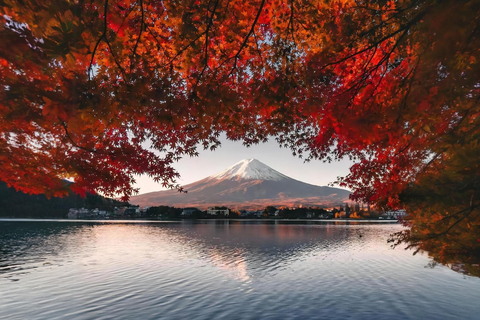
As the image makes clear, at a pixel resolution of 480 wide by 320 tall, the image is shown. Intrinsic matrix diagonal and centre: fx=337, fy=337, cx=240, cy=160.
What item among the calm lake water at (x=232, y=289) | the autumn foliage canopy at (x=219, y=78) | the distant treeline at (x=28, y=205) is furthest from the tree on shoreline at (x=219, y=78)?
the distant treeline at (x=28, y=205)

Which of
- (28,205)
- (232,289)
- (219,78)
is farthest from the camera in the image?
(28,205)

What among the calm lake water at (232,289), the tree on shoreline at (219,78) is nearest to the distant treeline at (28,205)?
the calm lake water at (232,289)

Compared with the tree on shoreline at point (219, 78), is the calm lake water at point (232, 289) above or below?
below

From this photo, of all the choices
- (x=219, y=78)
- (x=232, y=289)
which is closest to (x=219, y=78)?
(x=219, y=78)

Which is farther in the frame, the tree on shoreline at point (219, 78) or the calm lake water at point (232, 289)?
the calm lake water at point (232, 289)

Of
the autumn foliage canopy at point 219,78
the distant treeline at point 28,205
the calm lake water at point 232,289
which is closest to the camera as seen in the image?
the autumn foliage canopy at point 219,78

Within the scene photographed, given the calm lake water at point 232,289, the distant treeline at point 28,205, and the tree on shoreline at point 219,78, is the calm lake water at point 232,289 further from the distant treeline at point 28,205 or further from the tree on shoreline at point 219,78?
the distant treeline at point 28,205

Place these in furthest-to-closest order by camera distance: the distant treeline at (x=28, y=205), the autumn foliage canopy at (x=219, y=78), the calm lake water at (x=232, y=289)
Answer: the distant treeline at (x=28, y=205) < the calm lake water at (x=232, y=289) < the autumn foliage canopy at (x=219, y=78)

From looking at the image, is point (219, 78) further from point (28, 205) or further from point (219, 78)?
point (28, 205)

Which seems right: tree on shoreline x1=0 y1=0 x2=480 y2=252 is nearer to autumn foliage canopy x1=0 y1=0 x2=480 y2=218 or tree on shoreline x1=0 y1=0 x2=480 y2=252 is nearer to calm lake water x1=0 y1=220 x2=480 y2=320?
autumn foliage canopy x1=0 y1=0 x2=480 y2=218

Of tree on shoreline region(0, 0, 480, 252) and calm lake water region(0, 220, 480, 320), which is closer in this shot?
tree on shoreline region(0, 0, 480, 252)

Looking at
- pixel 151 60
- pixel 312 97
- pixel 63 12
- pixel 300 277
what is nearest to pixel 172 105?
pixel 151 60

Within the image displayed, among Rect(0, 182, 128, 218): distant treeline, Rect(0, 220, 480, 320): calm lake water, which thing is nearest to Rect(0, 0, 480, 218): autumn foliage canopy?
Rect(0, 220, 480, 320): calm lake water

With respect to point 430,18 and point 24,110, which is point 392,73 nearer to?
point 430,18
